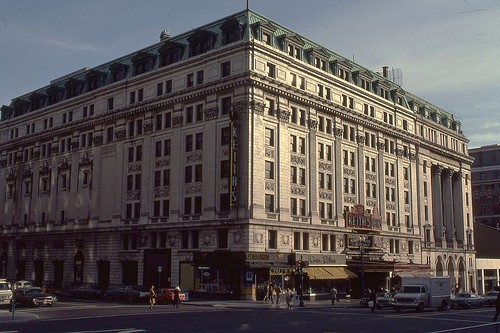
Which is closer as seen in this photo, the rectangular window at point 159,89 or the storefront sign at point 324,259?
the storefront sign at point 324,259

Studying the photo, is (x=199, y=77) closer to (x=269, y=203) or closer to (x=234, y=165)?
(x=234, y=165)

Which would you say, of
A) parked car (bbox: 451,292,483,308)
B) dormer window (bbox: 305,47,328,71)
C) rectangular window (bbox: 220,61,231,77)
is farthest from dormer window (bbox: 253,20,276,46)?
parked car (bbox: 451,292,483,308)

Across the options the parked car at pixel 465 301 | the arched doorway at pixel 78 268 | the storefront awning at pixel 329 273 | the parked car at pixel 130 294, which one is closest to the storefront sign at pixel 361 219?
the storefront awning at pixel 329 273

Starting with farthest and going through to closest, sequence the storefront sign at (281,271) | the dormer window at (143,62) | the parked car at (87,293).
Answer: the dormer window at (143,62), the parked car at (87,293), the storefront sign at (281,271)

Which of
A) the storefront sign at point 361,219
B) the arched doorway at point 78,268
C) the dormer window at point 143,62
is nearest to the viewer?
the storefront sign at point 361,219

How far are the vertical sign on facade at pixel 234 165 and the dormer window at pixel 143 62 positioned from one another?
17890mm

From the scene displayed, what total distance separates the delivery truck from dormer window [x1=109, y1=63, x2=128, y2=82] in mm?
43867

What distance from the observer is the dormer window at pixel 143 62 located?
66.9 meters

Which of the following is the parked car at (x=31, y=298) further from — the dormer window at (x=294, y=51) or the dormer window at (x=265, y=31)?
the dormer window at (x=294, y=51)

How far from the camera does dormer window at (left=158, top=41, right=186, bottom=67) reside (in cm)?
6359

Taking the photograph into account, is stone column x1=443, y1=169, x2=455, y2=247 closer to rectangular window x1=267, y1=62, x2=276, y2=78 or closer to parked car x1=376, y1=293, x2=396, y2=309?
rectangular window x1=267, y1=62, x2=276, y2=78

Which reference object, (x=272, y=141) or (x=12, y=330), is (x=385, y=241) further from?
(x=12, y=330)

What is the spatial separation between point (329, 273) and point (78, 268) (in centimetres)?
3185

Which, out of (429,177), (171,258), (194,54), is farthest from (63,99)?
(429,177)
